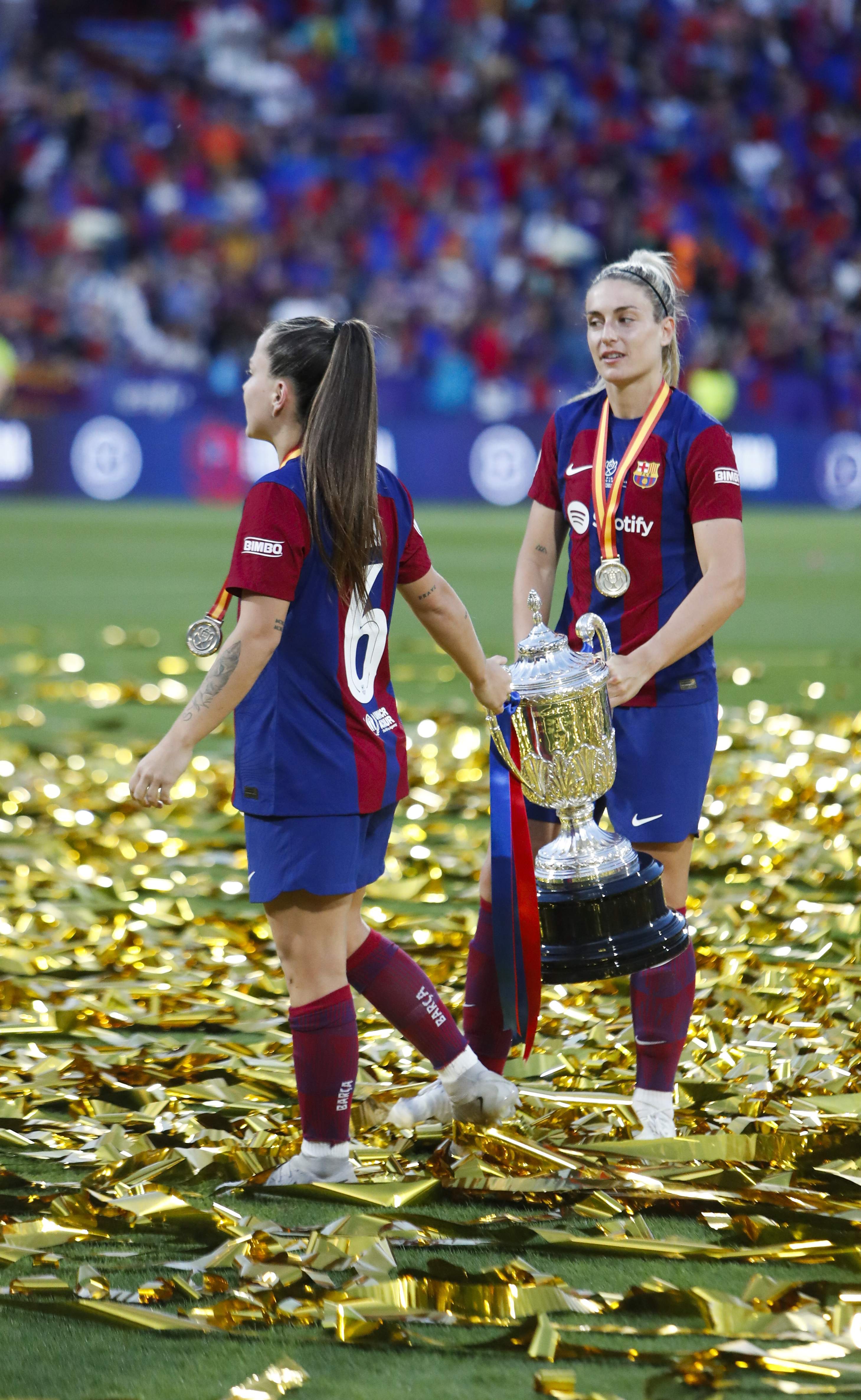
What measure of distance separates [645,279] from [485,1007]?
5.18ft

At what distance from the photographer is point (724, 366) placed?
24016 millimetres

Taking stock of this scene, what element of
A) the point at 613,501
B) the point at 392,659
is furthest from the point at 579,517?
the point at 392,659

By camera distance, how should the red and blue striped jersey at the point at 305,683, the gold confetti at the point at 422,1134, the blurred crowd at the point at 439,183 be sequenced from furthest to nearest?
the blurred crowd at the point at 439,183 < the red and blue striped jersey at the point at 305,683 < the gold confetti at the point at 422,1134

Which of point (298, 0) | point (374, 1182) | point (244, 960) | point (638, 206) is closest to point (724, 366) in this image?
point (638, 206)

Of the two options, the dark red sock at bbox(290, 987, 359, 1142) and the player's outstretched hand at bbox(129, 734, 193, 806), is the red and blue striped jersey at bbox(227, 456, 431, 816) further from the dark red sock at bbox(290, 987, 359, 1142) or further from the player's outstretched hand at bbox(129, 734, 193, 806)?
the dark red sock at bbox(290, 987, 359, 1142)

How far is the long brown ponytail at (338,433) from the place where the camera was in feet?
10.7

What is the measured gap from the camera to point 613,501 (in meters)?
3.67

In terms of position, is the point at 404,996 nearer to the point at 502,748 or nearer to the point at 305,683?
the point at 502,748

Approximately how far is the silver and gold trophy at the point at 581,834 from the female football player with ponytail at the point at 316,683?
279 millimetres

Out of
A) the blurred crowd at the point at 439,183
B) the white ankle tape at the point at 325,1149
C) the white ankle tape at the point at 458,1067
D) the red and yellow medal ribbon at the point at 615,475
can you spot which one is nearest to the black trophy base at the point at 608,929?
the white ankle tape at the point at 458,1067

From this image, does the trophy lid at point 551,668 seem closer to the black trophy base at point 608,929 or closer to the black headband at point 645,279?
the black trophy base at point 608,929

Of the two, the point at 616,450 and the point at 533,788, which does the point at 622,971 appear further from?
the point at 616,450

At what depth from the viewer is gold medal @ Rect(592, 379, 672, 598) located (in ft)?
12.0

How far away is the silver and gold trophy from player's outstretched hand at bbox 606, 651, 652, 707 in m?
0.03
